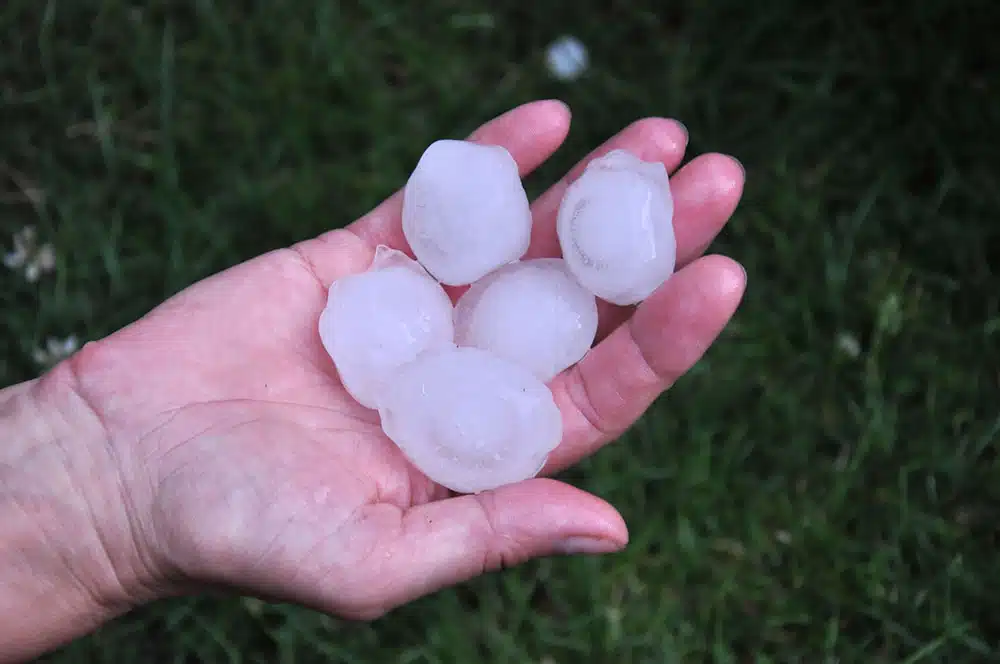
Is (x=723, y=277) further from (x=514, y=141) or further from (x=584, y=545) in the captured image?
(x=514, y=141)

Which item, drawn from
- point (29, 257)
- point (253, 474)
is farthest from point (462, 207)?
point (29, 257)

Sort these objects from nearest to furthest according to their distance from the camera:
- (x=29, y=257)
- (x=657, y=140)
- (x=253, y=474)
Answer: (x=253, y=474) → (x=657, y=140) → (x=29, y=257)

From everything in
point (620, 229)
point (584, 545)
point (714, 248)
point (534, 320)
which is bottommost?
point (714, 248)

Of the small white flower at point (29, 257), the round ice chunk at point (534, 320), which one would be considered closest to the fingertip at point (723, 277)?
the round ice chunk at point (534, 320)

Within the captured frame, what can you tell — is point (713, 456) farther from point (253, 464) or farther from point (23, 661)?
point (23, 661)

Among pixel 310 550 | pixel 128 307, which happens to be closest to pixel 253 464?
pixel 310 550
